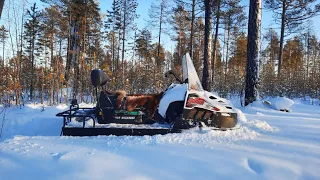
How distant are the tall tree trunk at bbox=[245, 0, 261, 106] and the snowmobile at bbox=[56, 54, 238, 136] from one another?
11.4 feet

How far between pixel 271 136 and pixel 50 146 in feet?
10.4

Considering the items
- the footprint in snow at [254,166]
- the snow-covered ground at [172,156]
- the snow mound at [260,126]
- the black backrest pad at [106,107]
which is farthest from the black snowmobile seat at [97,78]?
the snow mound at [260,126]

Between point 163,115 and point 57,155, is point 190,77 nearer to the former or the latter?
point 163,115

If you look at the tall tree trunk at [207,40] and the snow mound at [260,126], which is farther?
the tall tree trunk at [207,40]

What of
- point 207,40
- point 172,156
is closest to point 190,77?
point 172,156

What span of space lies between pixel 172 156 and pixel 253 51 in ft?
18.2

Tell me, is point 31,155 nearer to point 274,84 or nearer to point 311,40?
point 274,84

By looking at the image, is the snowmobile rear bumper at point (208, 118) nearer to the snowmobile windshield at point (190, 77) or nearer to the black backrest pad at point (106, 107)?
the snowmobile windshield at point (190, 77)

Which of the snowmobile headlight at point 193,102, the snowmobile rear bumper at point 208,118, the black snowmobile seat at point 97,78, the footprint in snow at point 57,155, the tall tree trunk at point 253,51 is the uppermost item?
the tall tree trunk at point 253,51

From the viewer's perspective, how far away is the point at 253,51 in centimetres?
736

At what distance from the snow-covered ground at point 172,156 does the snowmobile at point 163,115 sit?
0.20 m

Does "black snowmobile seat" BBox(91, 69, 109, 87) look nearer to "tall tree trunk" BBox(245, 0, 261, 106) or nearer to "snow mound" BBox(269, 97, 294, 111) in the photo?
"tall tree trunk" BBox(245, 0, 261, 106)

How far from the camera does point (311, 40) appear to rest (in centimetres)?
3725

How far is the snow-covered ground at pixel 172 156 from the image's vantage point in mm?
2447
